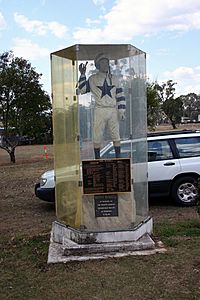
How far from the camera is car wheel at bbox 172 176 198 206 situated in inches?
387

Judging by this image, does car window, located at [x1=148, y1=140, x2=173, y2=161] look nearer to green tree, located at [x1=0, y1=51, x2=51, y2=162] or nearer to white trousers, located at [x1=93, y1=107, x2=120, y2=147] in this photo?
white trousers, located at [x1=93, y1=107, x2=120, y2=147]

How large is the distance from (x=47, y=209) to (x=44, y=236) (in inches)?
116

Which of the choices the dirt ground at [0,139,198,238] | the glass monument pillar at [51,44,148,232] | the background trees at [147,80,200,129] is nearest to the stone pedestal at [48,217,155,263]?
the glass monument pillar at [51,44,148,232]

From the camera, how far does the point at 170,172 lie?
9.78 m

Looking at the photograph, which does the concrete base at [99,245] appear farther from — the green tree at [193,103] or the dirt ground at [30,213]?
the green tree at [193,103]

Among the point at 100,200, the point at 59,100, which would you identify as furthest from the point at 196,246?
the point at 59,100

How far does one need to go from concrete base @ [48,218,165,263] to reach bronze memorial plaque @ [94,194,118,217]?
0.91 ft

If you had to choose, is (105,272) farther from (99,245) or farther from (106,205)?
(106,205)

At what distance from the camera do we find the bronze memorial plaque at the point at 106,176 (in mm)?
6406

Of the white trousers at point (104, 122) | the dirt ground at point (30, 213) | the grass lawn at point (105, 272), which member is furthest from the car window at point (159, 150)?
the white trousers at point (104, 122)

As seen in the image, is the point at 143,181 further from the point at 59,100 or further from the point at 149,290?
the point at 149,290

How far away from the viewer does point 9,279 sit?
5414mm

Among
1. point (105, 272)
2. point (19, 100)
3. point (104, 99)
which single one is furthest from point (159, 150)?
point (19, 100)

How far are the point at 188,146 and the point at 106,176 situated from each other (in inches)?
163
